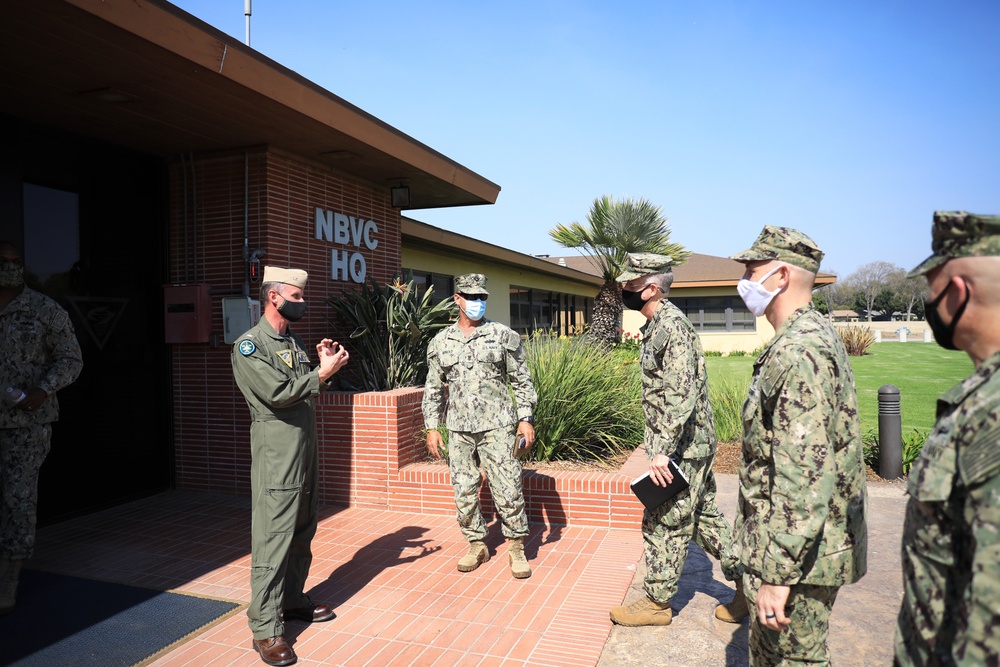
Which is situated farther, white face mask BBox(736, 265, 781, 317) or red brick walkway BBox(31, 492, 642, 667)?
red brick walkway BBox(31, 492, 642, 667)

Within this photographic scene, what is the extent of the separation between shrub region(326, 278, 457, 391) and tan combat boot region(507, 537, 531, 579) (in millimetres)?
2787

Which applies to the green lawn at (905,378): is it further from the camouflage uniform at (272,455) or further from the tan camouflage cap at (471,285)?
the camouflage uniform at (272,455)

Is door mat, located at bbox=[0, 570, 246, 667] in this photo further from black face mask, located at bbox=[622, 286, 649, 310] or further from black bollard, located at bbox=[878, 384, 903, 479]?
black bollard, located at bbox=[878, 384, 903, 479]

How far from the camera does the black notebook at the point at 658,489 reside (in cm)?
340

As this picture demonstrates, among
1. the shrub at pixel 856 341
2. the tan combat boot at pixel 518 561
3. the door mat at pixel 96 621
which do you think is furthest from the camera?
the shrub at pixel 856 341

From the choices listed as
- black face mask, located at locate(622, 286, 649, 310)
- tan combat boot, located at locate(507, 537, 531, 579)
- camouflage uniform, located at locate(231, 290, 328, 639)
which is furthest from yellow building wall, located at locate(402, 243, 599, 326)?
camouflage uniform, located at locate(231, 290, 328, 639)

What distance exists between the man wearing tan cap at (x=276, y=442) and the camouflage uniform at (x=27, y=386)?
1.60 metres

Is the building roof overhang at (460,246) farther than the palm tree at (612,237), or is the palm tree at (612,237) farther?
the palm tree at (612,237)

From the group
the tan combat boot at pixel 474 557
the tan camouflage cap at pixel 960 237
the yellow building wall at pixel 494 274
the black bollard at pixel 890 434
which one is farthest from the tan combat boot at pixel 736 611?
the yellow building wall at pixel 494 274

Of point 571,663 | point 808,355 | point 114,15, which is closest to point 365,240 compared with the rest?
point 114,15

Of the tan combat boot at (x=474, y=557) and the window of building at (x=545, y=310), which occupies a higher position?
the window of building at (x=545, y=310)

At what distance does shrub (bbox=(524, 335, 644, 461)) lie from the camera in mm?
6438

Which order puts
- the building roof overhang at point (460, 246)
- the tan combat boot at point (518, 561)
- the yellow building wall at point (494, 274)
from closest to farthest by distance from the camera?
1. the tan combat boot at point (518, 561)
2. the building roof overhang at point (460, 246)
3. the yellow building wall at point (494, 274)

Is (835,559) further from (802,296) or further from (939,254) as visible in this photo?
(939,254)
